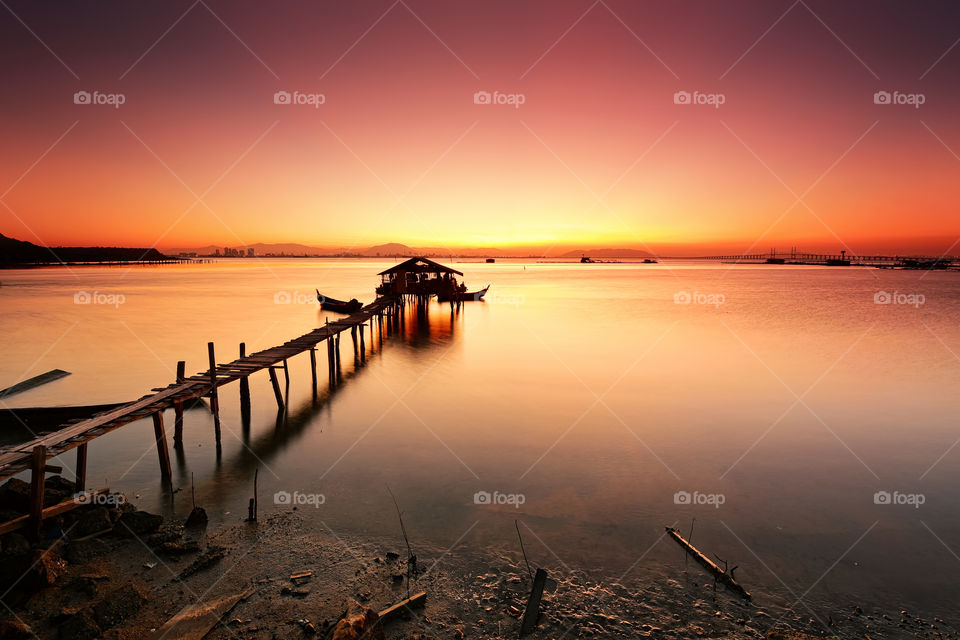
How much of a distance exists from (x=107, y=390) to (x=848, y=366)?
3127cm

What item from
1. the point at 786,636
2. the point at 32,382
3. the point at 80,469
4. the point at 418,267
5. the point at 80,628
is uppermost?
the point at 418,267

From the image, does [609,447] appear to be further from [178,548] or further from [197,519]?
[178,548]

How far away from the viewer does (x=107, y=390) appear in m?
17.9

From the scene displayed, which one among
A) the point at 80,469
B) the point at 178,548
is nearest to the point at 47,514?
the point at 178,548

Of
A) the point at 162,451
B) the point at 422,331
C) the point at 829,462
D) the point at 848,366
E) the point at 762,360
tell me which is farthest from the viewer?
the point at 422,331

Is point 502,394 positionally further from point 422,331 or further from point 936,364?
point 936,364

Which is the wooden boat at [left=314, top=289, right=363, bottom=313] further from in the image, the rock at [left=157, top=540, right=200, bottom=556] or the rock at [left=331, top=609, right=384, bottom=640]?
the rock at [left=331, top=609, right=384, bottom=640]

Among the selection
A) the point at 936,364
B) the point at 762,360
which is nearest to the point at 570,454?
the point at 762,360

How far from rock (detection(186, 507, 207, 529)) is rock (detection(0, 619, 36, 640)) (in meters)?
2.69

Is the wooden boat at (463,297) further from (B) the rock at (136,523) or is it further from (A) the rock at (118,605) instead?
(A) the rock at (118,605)

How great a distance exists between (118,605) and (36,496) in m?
2.46

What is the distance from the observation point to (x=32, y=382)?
58.3 feet

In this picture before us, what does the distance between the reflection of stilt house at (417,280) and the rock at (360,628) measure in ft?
106

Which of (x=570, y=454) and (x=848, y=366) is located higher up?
(x=848, y=366)
